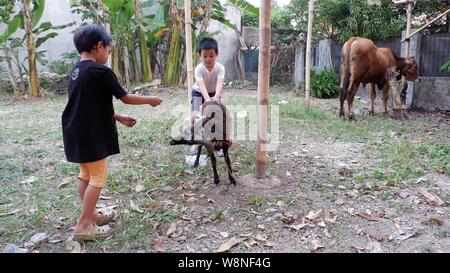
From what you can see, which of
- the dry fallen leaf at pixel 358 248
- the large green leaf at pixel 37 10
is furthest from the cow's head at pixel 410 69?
the large green leaf at pixel 37 10

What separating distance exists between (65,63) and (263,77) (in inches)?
413

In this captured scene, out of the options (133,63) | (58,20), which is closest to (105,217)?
(133,63)

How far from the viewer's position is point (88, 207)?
276 centimetres

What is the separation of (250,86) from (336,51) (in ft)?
10.1

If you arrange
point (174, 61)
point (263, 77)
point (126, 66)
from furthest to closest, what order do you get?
Answer: point (174, 61), point (126, 66), point (263, 77)

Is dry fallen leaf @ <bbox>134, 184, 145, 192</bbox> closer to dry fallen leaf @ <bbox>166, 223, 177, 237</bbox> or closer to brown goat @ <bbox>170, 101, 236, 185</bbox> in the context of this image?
brown goat @ <bbox>170, 101, 236, 185</bbox>

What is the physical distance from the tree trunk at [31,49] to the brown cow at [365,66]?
7621mm

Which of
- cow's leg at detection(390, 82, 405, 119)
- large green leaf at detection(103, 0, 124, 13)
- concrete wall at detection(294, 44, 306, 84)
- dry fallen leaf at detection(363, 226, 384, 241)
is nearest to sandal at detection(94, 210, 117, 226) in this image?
dry fallen leaf at detection(363, 226, 384, 241)

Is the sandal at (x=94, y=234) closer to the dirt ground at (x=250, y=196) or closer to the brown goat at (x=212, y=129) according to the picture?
the dirt ground at (x=250, y=196)

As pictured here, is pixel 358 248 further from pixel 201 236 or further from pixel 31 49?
pixel 31 49

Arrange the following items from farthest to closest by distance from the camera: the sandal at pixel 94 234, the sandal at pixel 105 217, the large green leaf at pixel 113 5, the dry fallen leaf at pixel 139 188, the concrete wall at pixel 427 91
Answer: the large green leaf at pixel 113 5
the concrete wall at pixel 427 91
the dry fallen leaf at pixel 139 188
the sandal at pixel 105 217
the sandal at pixel 94 234

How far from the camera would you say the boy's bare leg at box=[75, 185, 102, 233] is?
2.74m

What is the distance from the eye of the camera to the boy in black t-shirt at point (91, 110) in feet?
8.39

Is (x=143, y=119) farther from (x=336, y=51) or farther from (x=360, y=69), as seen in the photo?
(x=336, y=51)
